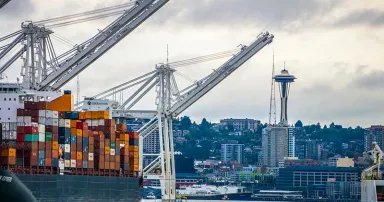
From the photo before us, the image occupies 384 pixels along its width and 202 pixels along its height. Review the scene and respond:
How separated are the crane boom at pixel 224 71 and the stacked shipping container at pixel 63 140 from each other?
11503 mm

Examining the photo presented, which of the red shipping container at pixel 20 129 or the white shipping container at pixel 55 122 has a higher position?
the white shipping container at pixel 55 122

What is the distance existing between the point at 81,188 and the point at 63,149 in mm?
4554

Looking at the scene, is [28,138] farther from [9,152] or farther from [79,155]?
[79,155]

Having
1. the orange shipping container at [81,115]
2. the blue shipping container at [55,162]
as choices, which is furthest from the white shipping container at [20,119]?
the orange shipping container at [81,115]

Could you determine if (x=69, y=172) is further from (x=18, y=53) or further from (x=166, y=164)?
(x=166, y=164)

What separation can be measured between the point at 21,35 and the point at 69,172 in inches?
391

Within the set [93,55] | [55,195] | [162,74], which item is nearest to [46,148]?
[55,195]

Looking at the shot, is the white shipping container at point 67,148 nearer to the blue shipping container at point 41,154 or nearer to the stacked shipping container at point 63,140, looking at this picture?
the stacked shipping container at point 63,140

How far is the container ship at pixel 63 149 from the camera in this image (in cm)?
7238

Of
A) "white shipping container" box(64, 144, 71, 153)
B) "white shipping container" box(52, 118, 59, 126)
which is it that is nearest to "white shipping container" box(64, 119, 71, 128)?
"white shipping container" box(52, 118, 59, 126)

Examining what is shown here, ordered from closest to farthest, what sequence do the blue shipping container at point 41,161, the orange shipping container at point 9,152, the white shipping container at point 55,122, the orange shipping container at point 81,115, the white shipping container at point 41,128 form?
1. the orange shipping container at point 9,152
2. the white shipping container at point 41,128
3. the blue shipping container at point 41,161
4. the white shipping container at point 55,122
5. the orange shipping container at point 81,115

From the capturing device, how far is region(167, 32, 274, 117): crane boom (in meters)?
97.1

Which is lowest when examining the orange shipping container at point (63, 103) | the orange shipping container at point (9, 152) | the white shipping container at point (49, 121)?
the orange shipping container at point (9, 152)

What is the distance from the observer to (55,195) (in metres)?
Answer: 77.0
